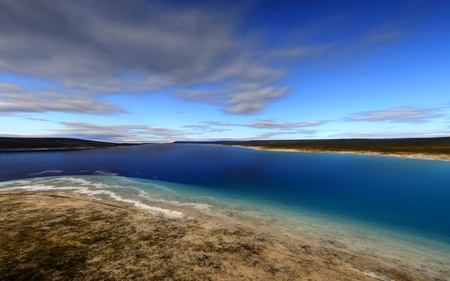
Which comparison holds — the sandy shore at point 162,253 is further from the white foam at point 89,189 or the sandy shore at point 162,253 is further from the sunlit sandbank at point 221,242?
the white foam at point 89,189

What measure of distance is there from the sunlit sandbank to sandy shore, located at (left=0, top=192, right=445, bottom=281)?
0.07 m

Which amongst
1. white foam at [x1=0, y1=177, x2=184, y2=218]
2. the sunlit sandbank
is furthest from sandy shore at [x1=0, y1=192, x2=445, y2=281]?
white foam at [x1=0, y1=177, x2=184, y2=218]

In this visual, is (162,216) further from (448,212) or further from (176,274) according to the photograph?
(448,212)

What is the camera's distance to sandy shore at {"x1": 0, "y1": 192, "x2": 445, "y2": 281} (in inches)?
426

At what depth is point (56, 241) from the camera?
13680mm

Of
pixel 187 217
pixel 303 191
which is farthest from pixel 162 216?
pixel 303 191

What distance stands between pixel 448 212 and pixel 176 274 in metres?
32.8

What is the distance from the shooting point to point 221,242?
14.7 meters

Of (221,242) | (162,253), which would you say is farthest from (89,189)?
(221,242)

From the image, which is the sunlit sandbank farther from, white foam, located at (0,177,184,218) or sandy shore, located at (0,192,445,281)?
white foam, located at (0,177,184,218)

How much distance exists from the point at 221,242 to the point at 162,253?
179 inches

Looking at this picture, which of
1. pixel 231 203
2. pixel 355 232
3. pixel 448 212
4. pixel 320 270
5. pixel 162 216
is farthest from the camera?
pixel 231 203

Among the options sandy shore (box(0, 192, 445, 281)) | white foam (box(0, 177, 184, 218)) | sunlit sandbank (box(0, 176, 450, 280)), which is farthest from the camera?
white foam (box(0, 177, 184, 218))

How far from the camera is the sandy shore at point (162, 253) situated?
10827 millimetres
